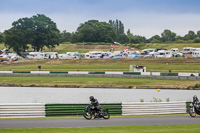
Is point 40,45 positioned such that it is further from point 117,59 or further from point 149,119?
point 149,119

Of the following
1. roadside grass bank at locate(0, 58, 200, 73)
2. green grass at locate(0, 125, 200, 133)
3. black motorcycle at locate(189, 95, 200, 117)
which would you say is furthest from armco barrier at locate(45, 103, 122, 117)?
roadside grass bank at locate(0, 58, 200, 73)

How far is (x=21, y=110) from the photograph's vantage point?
25438 millimetres

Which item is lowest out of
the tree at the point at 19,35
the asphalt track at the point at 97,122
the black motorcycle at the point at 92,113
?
the asphalt track at the point at 97,122

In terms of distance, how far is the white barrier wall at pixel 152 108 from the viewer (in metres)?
27.0

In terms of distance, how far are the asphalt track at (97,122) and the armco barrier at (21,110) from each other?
0.92m

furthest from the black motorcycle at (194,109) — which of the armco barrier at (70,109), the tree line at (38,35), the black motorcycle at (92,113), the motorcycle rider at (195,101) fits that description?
the tree line at (38,35)

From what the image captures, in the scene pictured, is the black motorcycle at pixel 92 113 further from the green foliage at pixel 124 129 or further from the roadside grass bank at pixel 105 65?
the roadside grass bank at pixel 105 65

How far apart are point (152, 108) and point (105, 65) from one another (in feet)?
206

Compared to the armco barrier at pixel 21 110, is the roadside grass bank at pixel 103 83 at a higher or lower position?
lower

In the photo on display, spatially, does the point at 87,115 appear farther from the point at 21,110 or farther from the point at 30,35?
the point at 30,35

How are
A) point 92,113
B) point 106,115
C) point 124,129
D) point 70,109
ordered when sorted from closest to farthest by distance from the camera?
1. point 124,129
2. point 92,113
3. point 106,115
4. point 70,109

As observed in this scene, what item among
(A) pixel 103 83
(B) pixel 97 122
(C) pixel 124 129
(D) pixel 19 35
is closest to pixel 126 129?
(C) pixel 124 129

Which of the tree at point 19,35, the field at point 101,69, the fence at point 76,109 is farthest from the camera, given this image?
the tree at point 19,35

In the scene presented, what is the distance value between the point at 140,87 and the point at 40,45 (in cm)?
8473
